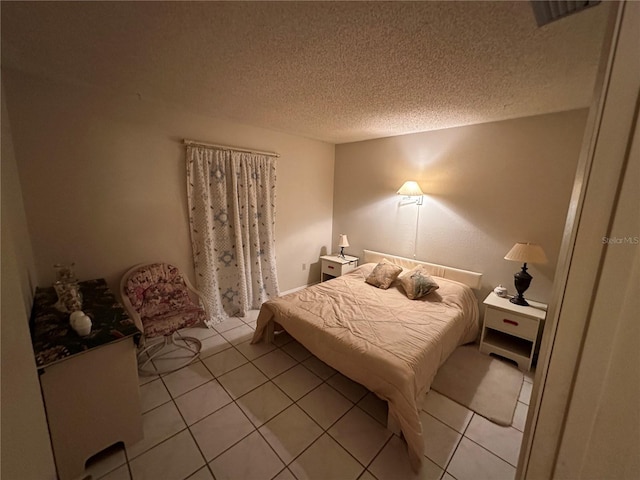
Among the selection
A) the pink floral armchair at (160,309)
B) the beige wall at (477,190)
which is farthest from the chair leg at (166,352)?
the beige wall at (477,190)

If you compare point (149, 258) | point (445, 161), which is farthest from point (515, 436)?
point (149, 258)

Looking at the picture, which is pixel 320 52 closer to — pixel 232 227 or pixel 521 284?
pixel 232 227

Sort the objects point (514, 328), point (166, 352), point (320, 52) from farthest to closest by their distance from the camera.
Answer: point (166, 352), point (514, 328), point (320, 52)

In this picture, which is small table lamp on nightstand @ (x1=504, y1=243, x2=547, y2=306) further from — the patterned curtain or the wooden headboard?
the patterned curtain

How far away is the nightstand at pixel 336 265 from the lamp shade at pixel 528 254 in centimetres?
211

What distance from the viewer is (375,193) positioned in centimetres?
382

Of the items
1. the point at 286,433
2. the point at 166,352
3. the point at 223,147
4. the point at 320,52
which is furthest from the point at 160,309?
the point at 320,52

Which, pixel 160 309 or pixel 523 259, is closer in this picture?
pixel 523 259

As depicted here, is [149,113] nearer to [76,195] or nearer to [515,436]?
[76,195]

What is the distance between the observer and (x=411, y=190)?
126 inches

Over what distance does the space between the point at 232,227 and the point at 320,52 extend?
2214mm

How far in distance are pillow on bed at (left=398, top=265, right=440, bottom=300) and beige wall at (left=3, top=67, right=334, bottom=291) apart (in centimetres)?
252

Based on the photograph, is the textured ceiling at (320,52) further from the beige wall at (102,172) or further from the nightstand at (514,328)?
the nightstand at (514,328)

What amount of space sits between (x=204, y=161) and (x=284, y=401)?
2.54 m
